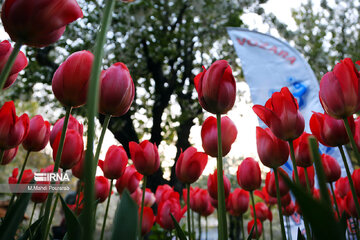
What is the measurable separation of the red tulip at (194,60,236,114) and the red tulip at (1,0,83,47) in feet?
0.70

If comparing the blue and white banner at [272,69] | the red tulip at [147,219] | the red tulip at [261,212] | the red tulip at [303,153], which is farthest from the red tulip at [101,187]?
the blue and white banner at [272,69]

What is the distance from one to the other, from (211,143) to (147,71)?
445 centimetres

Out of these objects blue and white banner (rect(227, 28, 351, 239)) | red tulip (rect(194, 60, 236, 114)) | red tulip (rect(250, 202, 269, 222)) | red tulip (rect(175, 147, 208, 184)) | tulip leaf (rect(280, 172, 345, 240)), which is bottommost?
tulip leaf (rect(280, 172, 345, 240))

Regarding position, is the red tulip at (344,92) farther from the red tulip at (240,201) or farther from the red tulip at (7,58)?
the red tulip at (240,201)

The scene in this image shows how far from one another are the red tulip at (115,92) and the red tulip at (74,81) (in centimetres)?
3

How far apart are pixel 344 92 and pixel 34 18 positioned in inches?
16.2

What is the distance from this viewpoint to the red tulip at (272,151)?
48 centimetres

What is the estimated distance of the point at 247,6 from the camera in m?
4.99

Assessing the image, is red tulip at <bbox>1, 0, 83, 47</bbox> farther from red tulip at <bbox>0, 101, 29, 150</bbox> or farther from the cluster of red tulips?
→ red tulip at <bbox>0, 101, 29, 150</bbox>

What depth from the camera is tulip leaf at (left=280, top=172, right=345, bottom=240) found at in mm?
142

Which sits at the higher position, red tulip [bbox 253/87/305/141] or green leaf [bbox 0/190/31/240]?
red tulip [bbox 253/87/305/141]

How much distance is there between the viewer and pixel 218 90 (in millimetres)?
417

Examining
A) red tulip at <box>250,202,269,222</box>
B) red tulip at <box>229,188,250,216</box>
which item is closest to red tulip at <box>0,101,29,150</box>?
red tulip at <box>229,188,250,216</box>

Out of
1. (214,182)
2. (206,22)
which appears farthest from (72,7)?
(206,22)
